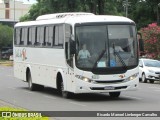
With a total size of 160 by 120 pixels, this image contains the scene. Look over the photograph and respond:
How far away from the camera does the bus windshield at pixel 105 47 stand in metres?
19.5

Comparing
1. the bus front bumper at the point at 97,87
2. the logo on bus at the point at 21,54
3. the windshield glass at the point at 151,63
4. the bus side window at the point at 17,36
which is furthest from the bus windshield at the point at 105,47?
the windshield glass at the point at 151,63

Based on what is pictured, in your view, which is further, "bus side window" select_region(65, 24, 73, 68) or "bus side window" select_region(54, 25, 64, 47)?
"bus side window" select_region(54, 25, 64, 47)

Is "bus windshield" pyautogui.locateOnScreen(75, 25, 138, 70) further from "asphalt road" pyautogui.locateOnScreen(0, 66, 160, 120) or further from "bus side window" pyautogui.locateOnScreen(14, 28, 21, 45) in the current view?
"bus side window" pyautogui.locateOnScreen(14, 28, 21, 45)

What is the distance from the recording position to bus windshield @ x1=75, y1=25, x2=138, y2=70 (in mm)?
19469

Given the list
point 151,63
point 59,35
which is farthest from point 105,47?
point 151,63

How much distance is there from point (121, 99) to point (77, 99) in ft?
5.43

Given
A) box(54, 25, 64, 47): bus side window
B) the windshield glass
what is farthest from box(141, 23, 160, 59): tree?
box(54, 25, 64, 47): bus side window

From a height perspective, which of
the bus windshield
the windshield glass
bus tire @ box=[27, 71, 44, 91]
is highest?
the bus windshield

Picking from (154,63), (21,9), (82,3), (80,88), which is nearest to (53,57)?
(80,88)

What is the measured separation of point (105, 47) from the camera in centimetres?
1962

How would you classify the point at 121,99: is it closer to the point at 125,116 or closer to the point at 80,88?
the point at 80,88

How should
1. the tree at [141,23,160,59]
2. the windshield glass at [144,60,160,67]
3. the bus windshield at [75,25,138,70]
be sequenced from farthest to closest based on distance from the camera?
the tree at [141,23,160,59]
the windshield glass at [144,60,160,67]
the bus windshield at [75,25,138,70]

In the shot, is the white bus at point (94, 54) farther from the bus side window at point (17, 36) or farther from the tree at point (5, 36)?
the tree at point (5, 36)

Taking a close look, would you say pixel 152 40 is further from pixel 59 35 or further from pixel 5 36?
pixel 5 36
